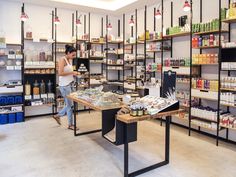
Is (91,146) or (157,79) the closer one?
(91,146)

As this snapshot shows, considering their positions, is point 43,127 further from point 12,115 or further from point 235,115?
point 235,115

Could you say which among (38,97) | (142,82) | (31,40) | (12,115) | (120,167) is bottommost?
(120,167)

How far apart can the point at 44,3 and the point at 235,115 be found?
532 centimetres

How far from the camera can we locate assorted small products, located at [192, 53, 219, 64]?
4.24 meters

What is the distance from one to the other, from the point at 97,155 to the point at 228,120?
7.92 feet

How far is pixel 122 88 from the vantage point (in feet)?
24.0

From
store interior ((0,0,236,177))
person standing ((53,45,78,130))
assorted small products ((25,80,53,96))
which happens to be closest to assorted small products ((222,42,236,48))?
store interior ((0,0,236,177))

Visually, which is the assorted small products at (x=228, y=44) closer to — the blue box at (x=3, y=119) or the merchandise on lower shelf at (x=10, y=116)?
the merchandise on lower shelf at (x=10, y=116)

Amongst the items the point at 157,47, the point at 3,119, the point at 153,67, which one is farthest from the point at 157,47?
the point at 3,119

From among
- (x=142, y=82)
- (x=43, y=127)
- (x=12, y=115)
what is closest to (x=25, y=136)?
(x=43, y=127)

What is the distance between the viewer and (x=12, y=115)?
5.75 m

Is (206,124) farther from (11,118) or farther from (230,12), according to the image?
(11,118)

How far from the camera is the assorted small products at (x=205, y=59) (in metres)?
4.24

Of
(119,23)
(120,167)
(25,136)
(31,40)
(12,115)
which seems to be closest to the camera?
(120,167)
